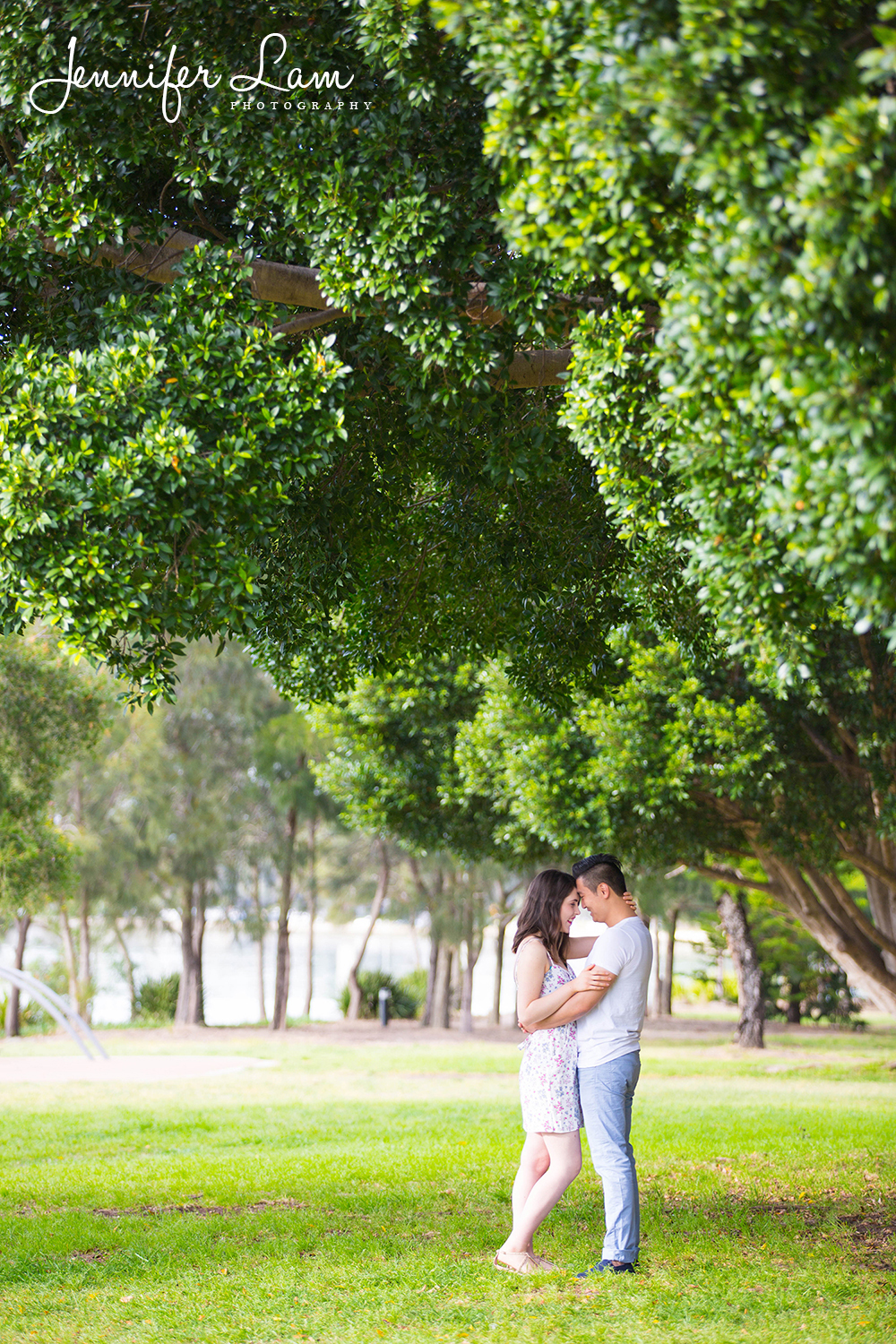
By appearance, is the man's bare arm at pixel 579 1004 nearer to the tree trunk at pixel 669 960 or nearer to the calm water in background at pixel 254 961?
the calm water in background at pixel 254 961

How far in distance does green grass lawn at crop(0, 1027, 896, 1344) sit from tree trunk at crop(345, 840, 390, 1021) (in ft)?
49.7

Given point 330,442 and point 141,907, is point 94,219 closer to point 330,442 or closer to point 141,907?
point 330,442

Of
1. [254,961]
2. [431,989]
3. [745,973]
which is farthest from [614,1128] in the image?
[254,961]

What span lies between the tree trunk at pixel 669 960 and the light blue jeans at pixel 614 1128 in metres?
26.6

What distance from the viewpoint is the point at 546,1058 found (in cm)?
545

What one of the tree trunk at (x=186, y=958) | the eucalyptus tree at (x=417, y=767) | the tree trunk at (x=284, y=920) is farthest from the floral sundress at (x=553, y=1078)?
the tree trunk at (x=186, y=958)

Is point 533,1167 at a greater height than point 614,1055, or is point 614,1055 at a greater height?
point 614,1055

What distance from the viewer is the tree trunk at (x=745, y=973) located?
22.2 m

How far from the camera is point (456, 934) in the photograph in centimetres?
2630

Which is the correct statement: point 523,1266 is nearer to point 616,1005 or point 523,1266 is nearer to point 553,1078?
point 553,1078

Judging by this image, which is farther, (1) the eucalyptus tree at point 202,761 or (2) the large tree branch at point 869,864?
(1) the eucalyptus tree at point 202,761

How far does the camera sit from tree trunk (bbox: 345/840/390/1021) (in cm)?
2945

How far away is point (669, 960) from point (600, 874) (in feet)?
90.8

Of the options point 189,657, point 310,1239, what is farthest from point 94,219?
point 189,657
